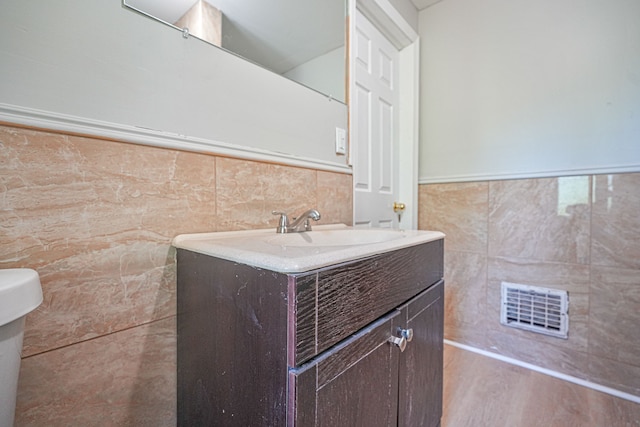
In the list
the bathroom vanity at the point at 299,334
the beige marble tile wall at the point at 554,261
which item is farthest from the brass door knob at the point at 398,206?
the bathroom vanity at the point at 299,334

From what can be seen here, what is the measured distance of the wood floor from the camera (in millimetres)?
1122

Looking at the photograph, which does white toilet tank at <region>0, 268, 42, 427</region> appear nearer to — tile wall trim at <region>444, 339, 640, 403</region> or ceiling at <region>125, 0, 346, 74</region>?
ceiling at <region>125, 0, 346, 74</region>

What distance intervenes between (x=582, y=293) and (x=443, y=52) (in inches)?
60.9

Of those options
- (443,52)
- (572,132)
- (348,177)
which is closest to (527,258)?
(572,132)

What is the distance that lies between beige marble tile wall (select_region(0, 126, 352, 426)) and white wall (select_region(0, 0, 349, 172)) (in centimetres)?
5

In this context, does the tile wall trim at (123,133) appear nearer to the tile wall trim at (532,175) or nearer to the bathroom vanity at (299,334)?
the bathroom vanity at (299,334)

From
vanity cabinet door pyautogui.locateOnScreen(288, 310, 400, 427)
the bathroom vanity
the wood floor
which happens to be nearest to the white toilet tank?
the bathroom vanity

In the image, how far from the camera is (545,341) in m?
1.46

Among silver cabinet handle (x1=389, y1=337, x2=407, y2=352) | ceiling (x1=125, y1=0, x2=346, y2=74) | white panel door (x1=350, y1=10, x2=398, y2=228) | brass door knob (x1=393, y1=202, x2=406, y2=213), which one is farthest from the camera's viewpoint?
brass door knob (x1=393, y1=202, x2=406, y2=213)

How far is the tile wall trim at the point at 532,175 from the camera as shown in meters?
1.26

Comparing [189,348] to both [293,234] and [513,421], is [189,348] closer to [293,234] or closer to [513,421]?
[293,234]

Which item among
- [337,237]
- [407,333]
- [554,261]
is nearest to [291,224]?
[337,237]

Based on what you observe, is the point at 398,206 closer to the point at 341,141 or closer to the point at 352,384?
the point at 341,141

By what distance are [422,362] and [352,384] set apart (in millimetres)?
376
